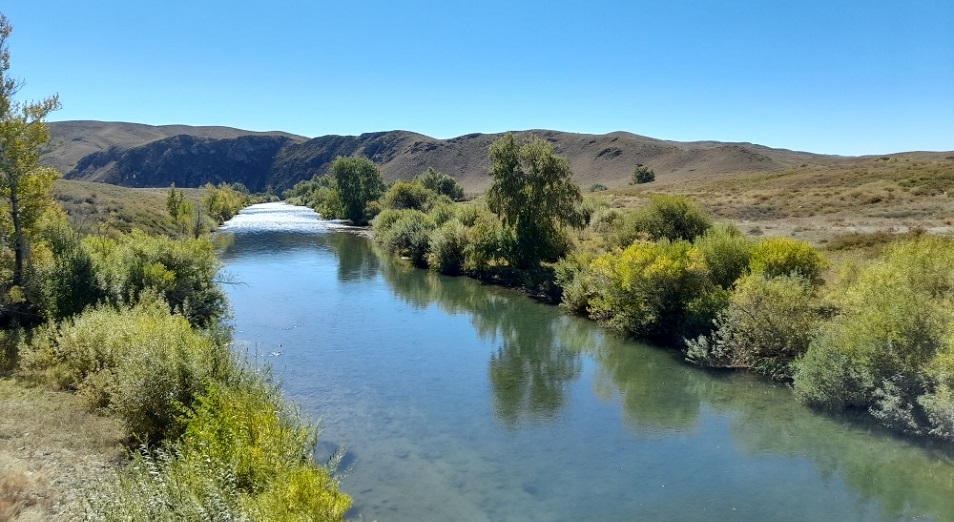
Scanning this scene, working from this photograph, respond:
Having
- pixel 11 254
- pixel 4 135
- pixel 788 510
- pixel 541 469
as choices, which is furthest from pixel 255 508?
pixel 11 254

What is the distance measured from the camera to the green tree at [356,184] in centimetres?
7962

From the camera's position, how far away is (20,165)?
17.3m

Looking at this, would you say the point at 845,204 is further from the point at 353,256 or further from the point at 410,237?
the point at 353,256

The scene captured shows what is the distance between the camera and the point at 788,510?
11016mm

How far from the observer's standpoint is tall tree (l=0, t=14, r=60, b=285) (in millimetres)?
17203

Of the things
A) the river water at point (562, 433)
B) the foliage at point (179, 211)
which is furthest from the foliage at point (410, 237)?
the foliage at point (179, 211)

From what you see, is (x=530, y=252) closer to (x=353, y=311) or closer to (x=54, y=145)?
(x=353, y=311)

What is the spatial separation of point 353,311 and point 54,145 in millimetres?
14405

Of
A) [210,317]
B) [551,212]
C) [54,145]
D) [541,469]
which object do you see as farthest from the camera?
[551,212]

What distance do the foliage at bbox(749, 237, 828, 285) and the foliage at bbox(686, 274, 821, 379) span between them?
58.8 inches

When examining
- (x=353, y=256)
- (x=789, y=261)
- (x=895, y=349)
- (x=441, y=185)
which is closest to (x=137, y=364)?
(x=895, y=349)

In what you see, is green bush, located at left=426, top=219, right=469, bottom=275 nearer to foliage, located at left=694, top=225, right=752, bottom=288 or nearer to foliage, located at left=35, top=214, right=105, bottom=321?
foliage, located at left=694, top=225, right=752, bottom=288

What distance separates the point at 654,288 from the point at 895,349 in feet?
29.2

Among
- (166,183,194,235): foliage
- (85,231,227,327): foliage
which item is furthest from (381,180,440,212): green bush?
(85,231,227,327): foliage
